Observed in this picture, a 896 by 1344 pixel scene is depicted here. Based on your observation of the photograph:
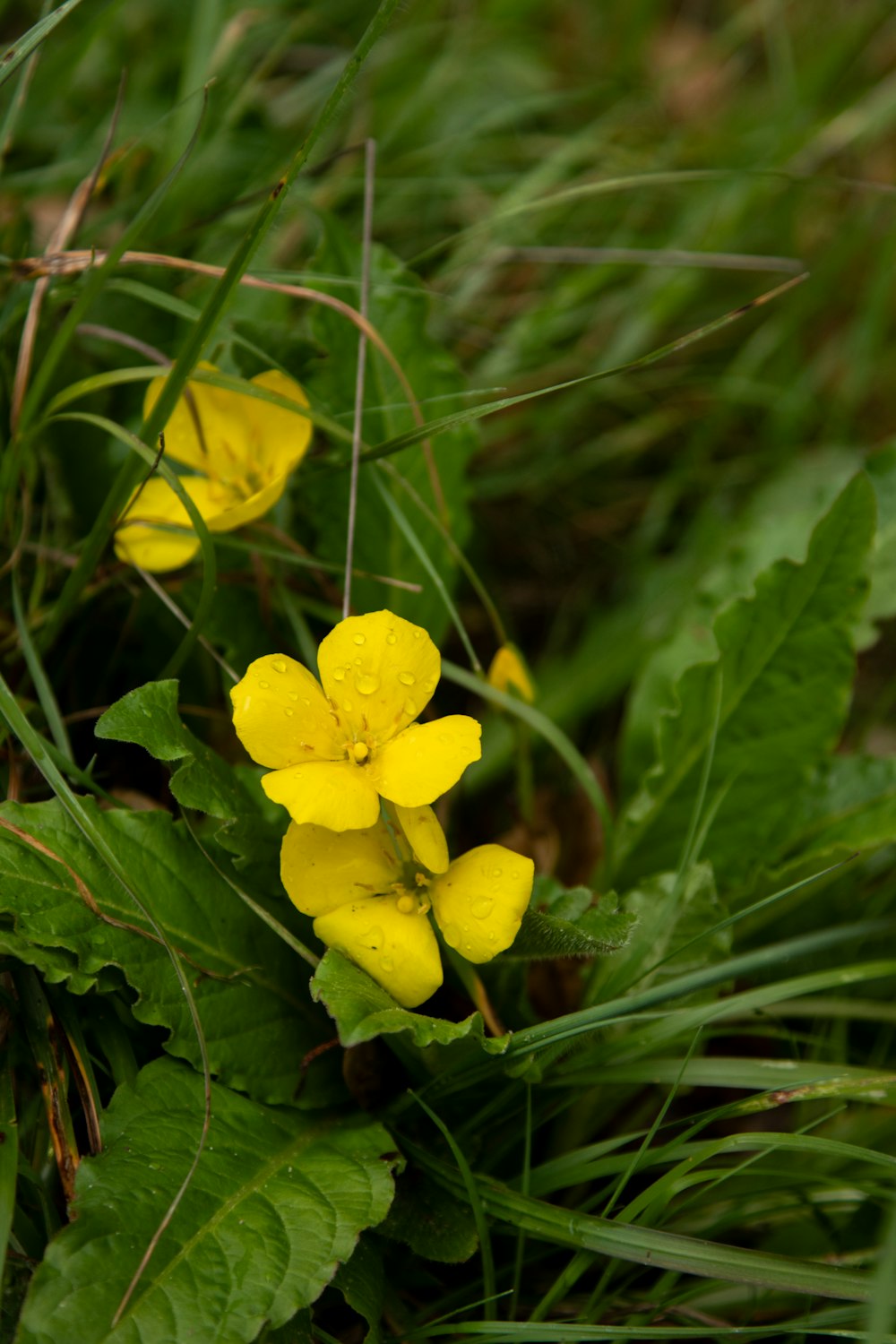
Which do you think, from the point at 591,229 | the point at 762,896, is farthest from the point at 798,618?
the point at 591,229

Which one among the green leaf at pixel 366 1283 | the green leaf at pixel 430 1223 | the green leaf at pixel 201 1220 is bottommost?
the green leaf at pixel 430 1223

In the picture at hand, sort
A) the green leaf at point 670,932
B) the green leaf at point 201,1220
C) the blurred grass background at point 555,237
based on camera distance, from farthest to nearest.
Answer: the blurred grass background at point 555,237 → the green leaf at point 670,932 → the green leaf at point 201,1220

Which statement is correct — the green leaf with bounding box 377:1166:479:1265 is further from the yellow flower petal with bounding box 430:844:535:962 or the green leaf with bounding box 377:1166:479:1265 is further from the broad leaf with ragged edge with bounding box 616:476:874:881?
the broad leaf with ragged edge with bounding box 616:476:874:881

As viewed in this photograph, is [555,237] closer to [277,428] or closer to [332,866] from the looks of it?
[277,428]

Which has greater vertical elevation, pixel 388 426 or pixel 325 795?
pixel 388 426

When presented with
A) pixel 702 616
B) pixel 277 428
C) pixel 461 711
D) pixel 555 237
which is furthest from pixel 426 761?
pixel 555 237

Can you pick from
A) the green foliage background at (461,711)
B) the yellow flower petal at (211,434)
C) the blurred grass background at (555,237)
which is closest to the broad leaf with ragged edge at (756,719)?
the green foliage background at (461,711)

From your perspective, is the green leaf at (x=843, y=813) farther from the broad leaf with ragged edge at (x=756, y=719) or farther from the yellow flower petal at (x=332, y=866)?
the yellow flower petal at (x=332, y=866)
